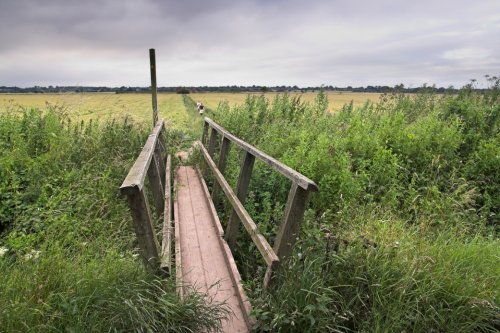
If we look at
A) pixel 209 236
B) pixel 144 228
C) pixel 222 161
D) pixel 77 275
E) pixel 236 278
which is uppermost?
pixel 144 228

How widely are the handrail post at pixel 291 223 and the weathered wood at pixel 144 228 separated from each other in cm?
87

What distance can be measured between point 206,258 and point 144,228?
4.40ft

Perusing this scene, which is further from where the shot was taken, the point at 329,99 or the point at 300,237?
the point at 329,99

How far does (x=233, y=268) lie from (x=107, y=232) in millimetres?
1876

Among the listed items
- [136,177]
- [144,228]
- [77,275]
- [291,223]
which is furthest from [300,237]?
[77,275]

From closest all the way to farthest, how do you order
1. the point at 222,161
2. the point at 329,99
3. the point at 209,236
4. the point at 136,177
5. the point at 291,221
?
1. the point at 136,177
2. the point at 291,221
3. the point at 209,236
4. the point at 222,161
5. the point at 329,99

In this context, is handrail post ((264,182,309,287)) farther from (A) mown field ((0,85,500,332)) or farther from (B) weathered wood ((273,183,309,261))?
(A) mown field ((0,85,500,332))

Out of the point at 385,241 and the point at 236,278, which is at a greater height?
the point at 385,241

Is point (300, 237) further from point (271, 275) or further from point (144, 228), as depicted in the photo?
point (144, 228)

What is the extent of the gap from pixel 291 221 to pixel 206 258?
1442mm

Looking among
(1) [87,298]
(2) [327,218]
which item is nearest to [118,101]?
(2) [327,218]

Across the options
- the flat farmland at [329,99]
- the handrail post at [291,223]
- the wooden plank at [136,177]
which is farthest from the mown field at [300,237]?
the flat farmland at [329,99]

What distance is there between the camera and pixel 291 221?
2529 millimetres

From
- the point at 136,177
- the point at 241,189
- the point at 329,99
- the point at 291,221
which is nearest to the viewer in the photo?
the point at 136,177
